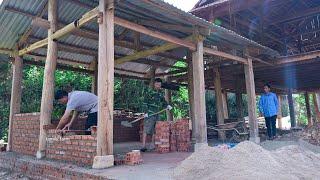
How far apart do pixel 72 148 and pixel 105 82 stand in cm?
165

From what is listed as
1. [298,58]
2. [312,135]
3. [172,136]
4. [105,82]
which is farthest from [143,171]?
[298,58]

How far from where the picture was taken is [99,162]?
15.7 feet

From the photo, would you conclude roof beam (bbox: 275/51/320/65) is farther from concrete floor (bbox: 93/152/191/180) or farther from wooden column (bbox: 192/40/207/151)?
concrete floor (bbox: 93/152/191/180)

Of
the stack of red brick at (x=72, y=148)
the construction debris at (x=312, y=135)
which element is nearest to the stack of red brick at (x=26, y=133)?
the stack of red brick at (x=72, y=148)

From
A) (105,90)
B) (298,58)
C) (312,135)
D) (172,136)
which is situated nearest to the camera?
(105,90)

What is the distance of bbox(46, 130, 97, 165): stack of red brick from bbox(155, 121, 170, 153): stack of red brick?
2055 mm

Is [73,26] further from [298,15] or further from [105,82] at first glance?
[298,15]

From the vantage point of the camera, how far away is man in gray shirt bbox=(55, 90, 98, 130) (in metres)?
6.16

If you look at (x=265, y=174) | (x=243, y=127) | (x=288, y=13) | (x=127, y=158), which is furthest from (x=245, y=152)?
(x=288, y=13)

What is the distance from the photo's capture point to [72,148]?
18.8ft

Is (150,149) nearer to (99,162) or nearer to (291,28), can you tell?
(99,162)

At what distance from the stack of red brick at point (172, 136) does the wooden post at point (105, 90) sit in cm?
216

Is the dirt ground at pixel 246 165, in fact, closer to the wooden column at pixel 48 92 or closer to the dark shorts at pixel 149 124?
the dark shorts at pixel 149 124

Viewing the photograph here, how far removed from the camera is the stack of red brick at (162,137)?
6910 mm
